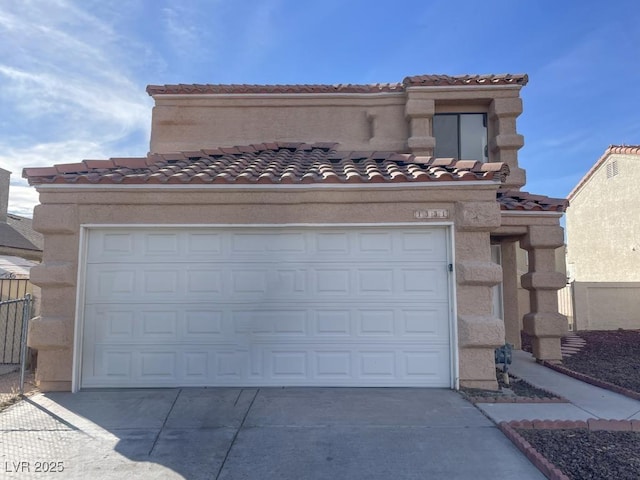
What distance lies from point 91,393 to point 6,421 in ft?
4.23

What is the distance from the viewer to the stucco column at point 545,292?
384 inches

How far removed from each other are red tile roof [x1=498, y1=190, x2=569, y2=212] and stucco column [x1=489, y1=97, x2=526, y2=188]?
1.60m

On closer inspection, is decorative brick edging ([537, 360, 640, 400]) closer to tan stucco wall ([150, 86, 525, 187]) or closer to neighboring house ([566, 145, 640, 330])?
tan stucco wall ([150, 86, 525, 187])

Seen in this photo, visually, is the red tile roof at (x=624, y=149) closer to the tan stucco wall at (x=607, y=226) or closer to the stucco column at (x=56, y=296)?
the tan stucco wall at (x=607, y=226)

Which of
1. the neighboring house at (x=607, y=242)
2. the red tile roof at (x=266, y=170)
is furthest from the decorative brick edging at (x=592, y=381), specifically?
the neighboring house at (x=607, y=242)

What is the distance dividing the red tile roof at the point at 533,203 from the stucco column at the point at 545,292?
1.33 ft

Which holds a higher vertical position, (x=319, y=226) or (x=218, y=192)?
(x=218, y=192)

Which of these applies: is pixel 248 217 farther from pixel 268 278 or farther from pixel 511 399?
pixel 511 399

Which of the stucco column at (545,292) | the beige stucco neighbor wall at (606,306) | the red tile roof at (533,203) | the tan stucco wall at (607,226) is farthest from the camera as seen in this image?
the tan stucco wall at (607,226)

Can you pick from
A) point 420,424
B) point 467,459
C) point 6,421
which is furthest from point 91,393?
point 467,459

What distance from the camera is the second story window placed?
12180 millimetres

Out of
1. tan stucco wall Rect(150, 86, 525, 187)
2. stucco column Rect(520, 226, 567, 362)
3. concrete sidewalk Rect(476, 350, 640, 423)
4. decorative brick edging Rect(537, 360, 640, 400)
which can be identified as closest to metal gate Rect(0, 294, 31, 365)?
tan stucco wall Rect(150, 86, 525, 187)

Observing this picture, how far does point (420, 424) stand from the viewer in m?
5.66

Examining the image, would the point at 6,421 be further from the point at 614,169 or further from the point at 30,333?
the point at 614,169
